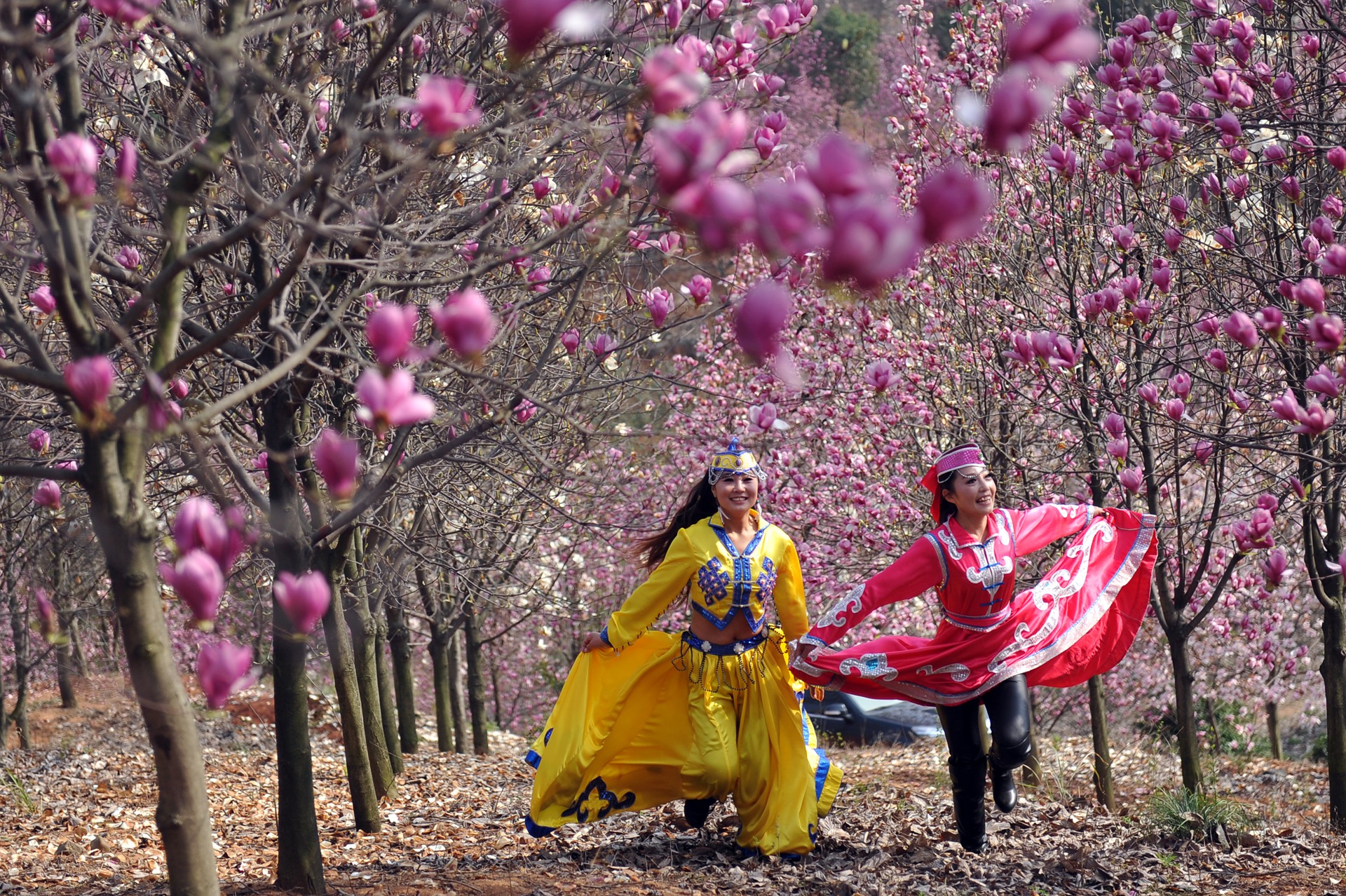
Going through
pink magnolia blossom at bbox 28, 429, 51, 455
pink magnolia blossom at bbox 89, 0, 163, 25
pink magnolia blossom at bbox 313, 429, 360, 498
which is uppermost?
pink magnolia blossom at bbox 89, 0, 163, 25

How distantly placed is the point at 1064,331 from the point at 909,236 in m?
5.19

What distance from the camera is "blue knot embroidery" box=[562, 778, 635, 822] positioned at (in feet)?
19.2

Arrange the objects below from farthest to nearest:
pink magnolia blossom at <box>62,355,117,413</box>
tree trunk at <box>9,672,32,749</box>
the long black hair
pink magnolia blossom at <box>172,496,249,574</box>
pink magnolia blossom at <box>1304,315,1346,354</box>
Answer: tree trunk at <box>9,672,32,749</box>, the long black hair, pink magnolia blossom at <box>1304,315,1346,354</box>, pink magnolia blossom at <box>62,355,117,413</box>, pink magnolia blossom at <box>172,496,249,574</box>

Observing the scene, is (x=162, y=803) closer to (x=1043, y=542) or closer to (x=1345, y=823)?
(x=1043, y=542)

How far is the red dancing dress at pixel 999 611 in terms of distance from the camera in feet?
18.0

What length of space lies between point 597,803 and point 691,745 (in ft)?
1.76

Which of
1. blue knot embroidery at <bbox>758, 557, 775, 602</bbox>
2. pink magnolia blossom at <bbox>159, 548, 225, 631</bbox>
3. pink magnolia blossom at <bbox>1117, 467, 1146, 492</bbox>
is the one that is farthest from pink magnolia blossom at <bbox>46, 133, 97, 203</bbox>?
blue knot embroidery at <bbox>758, 557, 775, 602</bbox>

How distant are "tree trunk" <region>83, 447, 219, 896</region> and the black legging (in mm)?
3479

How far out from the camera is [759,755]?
5855 mm

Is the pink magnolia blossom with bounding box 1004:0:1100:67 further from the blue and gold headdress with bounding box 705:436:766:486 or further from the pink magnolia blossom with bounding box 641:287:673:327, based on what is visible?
the blue and gold headdress with bounding box 705:436:766:486

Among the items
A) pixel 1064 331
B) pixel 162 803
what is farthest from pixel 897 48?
pixel 162 803

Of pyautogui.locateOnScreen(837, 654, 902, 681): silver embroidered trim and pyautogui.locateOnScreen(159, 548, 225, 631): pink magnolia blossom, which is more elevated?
pyautogui.locateOnScreen(159, 548, 225, 631): pink magnolia blossom

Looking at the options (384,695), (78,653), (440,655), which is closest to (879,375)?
(384,695)

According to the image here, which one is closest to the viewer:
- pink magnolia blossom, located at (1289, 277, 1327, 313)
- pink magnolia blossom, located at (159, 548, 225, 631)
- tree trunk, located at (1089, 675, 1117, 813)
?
pink magnolia blossom, located at (159, 548, 225, 631)
